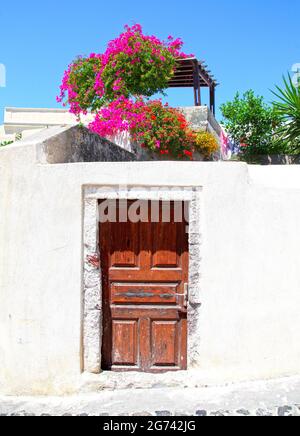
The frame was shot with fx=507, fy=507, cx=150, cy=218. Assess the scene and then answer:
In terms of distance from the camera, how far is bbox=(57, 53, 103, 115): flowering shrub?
474 inches

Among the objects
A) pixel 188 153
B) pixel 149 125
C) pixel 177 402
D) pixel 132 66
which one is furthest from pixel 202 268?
pixel 132 66

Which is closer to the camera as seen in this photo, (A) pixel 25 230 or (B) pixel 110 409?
(B) pixel 110 409

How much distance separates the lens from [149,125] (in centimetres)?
1054

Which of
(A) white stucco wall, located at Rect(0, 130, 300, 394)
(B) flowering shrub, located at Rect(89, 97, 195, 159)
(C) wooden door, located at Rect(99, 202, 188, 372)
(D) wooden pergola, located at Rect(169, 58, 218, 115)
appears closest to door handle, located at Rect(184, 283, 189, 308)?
(C) wooden door, located at Rect(99, 202, 188, 372)

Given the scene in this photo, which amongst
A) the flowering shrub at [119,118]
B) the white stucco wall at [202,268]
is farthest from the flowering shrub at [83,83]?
the white stucco wall at [202,268]

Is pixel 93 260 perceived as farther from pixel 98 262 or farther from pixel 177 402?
pixel 177 402

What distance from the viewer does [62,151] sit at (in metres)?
5.57

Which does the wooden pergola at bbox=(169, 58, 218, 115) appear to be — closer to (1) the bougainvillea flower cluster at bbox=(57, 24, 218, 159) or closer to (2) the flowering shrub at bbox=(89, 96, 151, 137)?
(1) the bougainvillea flower cluster at bbox=(57, 24, 218, 159)

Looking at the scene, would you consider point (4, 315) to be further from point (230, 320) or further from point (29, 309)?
point (230, 320)

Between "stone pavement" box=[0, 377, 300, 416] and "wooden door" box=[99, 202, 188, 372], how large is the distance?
391 mm

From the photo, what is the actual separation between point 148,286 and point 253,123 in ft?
28.3

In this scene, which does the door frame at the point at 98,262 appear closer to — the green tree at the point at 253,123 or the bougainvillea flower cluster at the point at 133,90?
the bougainvillea flower cluster at the point at 133,90
